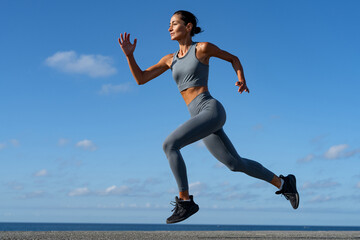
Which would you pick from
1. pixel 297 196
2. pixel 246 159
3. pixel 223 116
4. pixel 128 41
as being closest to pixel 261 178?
pixel 246 159

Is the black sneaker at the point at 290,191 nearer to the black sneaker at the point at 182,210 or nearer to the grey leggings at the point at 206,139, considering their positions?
the grey leggings at the point at 206,139

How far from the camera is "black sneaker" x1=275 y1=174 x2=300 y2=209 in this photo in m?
6.91

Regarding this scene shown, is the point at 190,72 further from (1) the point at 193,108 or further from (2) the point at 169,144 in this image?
(2) the point at 169,144

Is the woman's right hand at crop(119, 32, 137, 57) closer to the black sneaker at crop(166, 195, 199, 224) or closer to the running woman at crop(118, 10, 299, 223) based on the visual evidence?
the running woman at crop(118, 10, 299, 223)

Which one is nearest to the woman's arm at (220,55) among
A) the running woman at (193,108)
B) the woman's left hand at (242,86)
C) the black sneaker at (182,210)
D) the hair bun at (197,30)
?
the running woman at (193,108)

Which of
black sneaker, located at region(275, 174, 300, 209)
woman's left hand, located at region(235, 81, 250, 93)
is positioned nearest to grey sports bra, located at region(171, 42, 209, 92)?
woman's left hand, located at region(235, 81, 250, 93)

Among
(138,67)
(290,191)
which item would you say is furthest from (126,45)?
(290,191)

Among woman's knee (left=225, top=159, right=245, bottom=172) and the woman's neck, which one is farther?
the woman's neck

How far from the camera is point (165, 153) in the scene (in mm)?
5777

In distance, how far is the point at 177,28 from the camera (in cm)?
636

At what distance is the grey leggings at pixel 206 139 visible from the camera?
569cm

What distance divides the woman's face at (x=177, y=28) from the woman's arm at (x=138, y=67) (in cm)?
42

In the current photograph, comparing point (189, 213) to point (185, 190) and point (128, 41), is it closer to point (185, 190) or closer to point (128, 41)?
point (185, 190)

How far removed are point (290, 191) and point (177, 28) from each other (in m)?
3.12
